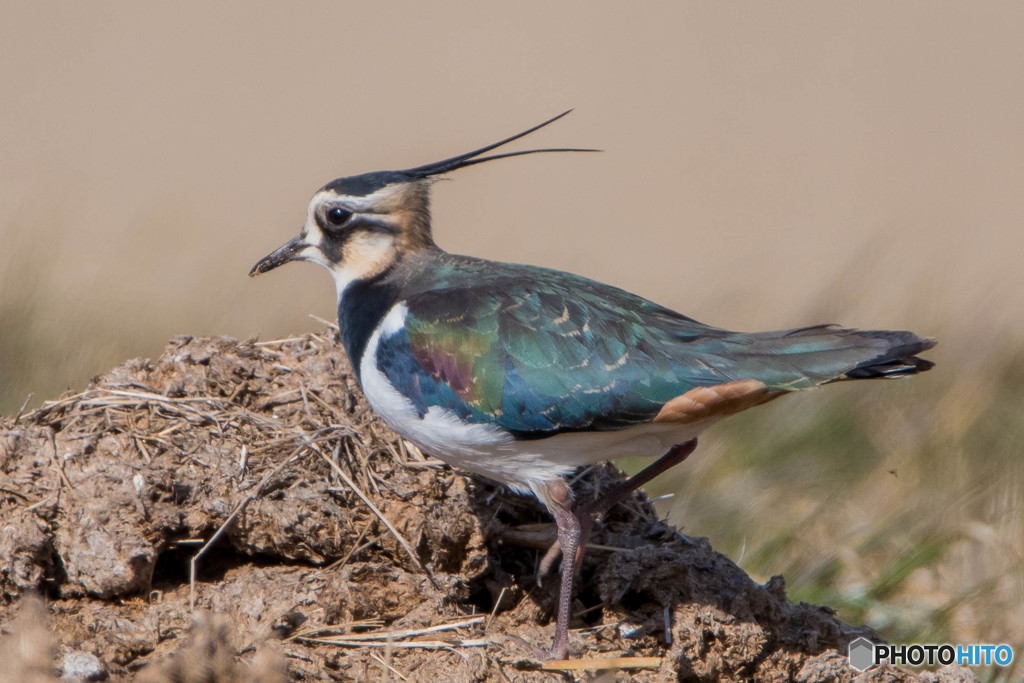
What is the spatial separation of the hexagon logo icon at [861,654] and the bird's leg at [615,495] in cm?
127

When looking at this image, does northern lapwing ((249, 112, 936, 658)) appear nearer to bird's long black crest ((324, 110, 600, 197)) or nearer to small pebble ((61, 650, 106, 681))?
bird's long black crest ((324, 110, 600, 197))

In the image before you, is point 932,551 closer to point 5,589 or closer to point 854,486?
point 854,486

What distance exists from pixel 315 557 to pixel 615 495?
155 cm

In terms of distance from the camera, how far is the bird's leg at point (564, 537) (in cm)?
584

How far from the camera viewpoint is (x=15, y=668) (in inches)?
167

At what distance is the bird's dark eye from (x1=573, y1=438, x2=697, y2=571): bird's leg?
2063 mm

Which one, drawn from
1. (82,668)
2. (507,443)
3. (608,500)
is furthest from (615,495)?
(82,668)

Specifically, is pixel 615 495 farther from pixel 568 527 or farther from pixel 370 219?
pixel 370 219

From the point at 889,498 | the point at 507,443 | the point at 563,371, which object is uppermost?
the point at 563,371

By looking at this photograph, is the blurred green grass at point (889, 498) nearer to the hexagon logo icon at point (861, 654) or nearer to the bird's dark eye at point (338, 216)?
the hexagon logo icon at point (861, 654)

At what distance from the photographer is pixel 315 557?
5977 mm

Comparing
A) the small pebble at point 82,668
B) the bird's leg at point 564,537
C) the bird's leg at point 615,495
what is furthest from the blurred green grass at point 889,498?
the small pebble at point 82,668

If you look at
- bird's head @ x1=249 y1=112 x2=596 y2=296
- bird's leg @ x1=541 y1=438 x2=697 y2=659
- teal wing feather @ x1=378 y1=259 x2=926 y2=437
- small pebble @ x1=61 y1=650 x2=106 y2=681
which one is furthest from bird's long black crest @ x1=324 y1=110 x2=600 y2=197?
small pebble @ x1=61 y1=650 x2=106 y2=681

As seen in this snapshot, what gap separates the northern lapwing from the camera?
5.68m
